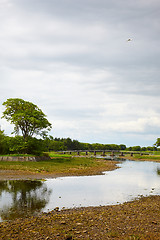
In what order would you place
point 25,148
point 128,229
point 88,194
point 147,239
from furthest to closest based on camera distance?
1. point 25,148
2. point 88,194
3. point 128,229
4. point 147,239

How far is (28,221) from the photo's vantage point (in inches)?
592

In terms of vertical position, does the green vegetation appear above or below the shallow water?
above

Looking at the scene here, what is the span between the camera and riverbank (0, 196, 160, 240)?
1262 centimetres

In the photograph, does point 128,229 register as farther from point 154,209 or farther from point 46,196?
point 46,196

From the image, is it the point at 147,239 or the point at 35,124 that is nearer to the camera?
the point at 147,239

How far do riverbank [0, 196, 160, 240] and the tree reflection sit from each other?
2081mm

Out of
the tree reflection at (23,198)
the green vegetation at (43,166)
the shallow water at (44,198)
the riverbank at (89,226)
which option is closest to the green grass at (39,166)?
the green vegetation at (43,166)

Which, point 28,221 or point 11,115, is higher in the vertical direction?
point 11,115

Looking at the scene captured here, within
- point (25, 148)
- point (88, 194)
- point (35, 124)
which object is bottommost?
point (88, 194)

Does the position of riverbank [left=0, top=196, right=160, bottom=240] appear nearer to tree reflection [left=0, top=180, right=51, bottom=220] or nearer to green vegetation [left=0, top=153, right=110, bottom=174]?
tree reflection [left=0, top=180, right=51, bottom=220]

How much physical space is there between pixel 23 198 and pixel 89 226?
11.5 meters

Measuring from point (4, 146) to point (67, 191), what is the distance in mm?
46993

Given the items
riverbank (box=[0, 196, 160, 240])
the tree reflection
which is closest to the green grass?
the tree reflection

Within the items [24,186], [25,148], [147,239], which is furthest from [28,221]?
[25,148]
